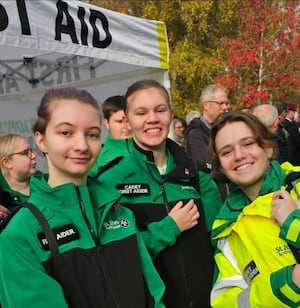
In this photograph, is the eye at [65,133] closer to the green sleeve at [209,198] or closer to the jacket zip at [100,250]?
the jacket zip at [100,250]

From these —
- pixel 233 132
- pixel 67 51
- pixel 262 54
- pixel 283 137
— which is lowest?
pixel 233 132

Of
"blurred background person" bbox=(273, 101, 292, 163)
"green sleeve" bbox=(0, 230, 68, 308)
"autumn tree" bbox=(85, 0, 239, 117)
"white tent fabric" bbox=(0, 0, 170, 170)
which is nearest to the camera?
"green sleeve" bbox=(0, 230, 68, 308)

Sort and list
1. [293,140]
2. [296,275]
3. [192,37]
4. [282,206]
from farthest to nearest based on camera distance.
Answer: [192,37] < [293,140] < [282,206] < [296,275]

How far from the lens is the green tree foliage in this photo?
52.9 ft

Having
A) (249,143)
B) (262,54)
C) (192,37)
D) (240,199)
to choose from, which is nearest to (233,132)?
(249,143)

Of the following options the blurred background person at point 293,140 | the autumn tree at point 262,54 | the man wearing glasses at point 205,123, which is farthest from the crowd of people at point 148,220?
the autumn tree at point 262,54

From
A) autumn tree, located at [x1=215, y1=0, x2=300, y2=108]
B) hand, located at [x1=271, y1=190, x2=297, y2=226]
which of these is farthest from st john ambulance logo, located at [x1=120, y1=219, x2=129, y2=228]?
autumn tree, located at [x1=215, y1=0, x2=300, y2=108]

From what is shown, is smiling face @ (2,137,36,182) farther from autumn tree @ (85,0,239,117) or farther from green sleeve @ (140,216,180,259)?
autumn tree @ (85,0,239,117)

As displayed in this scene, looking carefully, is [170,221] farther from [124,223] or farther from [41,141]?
[41,141]

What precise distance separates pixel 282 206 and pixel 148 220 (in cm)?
63

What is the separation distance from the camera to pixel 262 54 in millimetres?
17594

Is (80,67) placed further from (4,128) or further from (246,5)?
(246,5)

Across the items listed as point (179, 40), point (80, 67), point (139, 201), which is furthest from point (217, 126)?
point (179, 40)

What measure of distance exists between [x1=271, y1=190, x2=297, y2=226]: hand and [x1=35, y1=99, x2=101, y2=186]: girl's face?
0.66m
